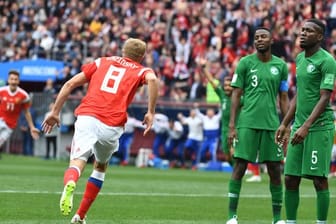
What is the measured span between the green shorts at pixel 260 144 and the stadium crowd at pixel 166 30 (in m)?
16.0

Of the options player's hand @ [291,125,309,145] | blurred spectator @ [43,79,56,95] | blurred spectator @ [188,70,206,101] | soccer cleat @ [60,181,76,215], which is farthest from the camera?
blurred spectator @ [43,79,56,95]

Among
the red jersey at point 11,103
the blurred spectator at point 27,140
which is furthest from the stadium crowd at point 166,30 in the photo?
the red jersey at point 11,103

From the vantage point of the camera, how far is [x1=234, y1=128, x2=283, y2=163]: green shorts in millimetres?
12859

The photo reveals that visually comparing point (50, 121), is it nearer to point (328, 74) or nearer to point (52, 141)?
point (328, 74)

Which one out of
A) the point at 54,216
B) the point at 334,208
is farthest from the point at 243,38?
the point at 54,216

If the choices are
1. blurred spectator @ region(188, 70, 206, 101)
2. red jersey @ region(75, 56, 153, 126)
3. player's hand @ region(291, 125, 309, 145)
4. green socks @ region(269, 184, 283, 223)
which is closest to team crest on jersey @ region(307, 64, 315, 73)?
player's hand @ region(291, 125, 309, 145)

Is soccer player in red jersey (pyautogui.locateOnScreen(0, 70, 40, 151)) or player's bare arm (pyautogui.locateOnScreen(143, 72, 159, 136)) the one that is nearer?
player's bare arm (pyautogui.locateOnScreen(143, 72, 159, 136))

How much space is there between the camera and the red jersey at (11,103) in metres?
22.9

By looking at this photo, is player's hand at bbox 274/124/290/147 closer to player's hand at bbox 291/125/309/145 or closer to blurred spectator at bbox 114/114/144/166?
player's hand at bbox 291/125/309/145

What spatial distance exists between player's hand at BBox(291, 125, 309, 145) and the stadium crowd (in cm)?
1806

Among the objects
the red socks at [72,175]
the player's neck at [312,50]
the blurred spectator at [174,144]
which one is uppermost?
the player's neck at [312,50]

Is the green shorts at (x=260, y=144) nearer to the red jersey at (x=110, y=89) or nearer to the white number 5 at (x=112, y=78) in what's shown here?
the red jersey at (x=110, y=89)

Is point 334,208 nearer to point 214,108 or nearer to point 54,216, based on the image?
point 54,216

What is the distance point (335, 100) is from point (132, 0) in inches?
574
